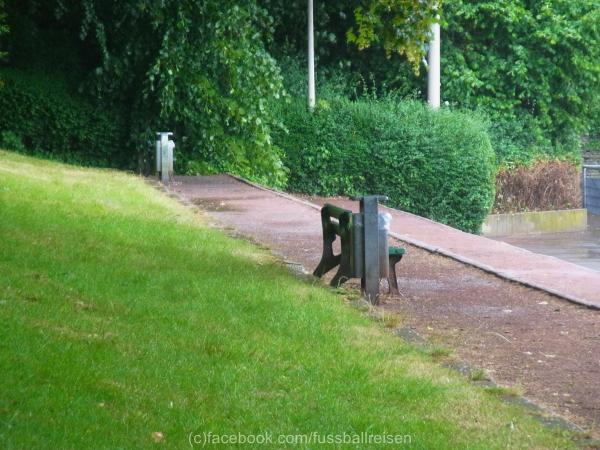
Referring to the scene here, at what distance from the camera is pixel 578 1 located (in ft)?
91.5

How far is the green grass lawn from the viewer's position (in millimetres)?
5371

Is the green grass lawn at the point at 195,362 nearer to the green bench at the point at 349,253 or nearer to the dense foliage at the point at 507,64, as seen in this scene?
the green bench at the point at 349,253

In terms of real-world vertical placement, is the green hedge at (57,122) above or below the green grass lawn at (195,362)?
above

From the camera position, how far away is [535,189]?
2631cm

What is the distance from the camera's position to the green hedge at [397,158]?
23.4m

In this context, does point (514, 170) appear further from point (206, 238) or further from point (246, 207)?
point (206, 238)

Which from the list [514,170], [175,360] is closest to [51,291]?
A: [175,360]

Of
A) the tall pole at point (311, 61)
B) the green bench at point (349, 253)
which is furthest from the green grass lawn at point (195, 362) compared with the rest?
the tall pole at point (311, 61)

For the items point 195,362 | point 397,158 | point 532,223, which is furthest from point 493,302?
point 532,223

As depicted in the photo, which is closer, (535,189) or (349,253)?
(349,253)

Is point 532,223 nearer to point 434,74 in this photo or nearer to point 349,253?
point 434,74

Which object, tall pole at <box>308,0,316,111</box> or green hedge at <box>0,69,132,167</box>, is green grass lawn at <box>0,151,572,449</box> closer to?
green hedge at <box>0,69,132,167</box>

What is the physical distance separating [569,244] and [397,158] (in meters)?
4.14

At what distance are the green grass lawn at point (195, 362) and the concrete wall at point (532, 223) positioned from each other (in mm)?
14727
